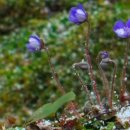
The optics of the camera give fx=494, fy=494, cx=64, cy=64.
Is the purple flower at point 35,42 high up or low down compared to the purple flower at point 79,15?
down

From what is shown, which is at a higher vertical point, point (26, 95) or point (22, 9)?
point (22, 9)

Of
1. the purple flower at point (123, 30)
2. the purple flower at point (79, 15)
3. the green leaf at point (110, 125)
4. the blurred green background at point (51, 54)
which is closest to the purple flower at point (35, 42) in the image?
the purple flower at point (79, 15)

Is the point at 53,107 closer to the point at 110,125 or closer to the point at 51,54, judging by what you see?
the point at 110,125

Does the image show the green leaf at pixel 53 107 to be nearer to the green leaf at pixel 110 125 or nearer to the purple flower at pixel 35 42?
the green leaf at pixel 110 125

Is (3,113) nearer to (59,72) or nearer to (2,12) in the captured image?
(59,72)

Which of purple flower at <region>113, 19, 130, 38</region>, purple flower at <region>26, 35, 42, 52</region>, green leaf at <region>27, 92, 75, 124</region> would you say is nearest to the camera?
green leaf at <region>27, 92, 75, 124</region>

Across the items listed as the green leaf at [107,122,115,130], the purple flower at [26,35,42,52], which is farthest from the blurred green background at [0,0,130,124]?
the green leaf at [107,122,115,130]

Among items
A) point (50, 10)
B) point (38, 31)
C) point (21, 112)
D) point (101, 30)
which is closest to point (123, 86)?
point (21, 112)

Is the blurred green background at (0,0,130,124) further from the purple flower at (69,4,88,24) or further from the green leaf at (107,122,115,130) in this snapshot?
the green leaf at (107,122,115,130)
